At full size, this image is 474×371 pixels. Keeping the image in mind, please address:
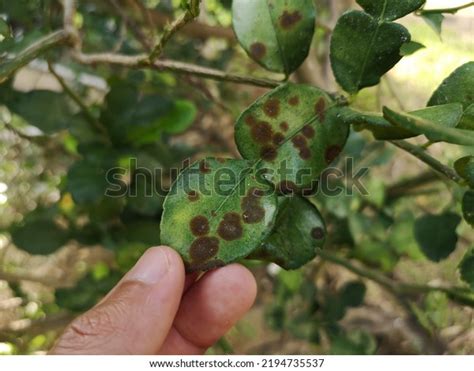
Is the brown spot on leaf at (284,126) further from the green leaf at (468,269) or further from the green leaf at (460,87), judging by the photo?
the green leaf at (468,269)

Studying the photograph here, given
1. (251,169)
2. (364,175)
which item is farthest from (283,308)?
(251,169)

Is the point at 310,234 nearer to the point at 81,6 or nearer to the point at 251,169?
the point at 251,169

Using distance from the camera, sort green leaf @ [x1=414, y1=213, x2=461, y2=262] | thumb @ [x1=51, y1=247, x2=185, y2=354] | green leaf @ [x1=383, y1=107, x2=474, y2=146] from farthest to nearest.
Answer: green leaf @ [x1=414, y1=213, x2=461, y2=262], thumb @ [x1=51, y1=247, x2=185, y2=354], green leaf @ [x1=383, y1=107, x2=474, y2=146]

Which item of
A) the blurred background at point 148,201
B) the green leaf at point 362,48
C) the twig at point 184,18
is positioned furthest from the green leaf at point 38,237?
the green leaf at point 362,48

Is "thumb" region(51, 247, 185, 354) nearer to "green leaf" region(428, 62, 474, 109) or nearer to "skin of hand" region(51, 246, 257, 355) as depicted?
"skin of hand" region(51, 246, 257, 355)

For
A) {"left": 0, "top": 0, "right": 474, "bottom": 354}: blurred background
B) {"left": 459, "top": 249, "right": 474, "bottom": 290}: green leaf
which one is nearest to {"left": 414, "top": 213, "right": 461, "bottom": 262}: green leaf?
{"left": 0, "top": 0, "right": 474, "bottom": 354}: blurred background

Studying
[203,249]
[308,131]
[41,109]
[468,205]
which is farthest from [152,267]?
[41,109]

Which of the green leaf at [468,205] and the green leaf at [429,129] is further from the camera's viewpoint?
the green leaf at [468,205]
